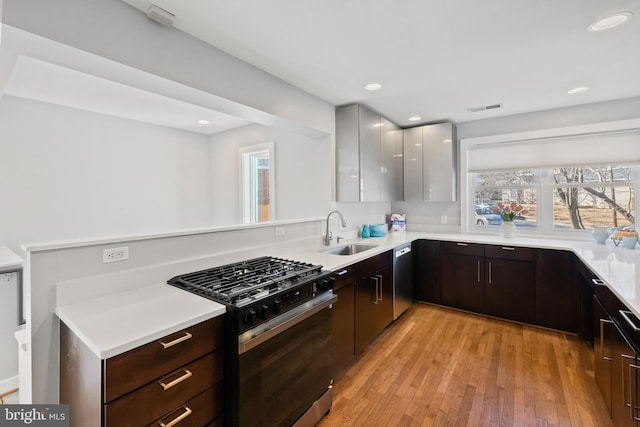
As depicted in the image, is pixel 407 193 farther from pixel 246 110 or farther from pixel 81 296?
pixel 81 296

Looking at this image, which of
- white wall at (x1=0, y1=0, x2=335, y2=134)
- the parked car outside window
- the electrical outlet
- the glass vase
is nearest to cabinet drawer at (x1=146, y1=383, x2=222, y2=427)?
the electrical outlet

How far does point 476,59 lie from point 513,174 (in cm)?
211

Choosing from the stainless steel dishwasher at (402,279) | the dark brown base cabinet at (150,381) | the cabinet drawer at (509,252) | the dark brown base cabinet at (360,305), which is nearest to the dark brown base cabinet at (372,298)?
the dark brown base cabinet at (360,305)

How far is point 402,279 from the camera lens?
10.8 ft

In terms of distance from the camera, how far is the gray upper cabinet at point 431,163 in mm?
3773

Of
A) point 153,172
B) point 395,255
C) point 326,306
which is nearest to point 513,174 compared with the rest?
point 395,255

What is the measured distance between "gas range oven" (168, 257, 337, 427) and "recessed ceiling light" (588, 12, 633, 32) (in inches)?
90.3

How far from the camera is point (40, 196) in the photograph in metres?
2.85

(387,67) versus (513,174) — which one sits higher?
(387,67)

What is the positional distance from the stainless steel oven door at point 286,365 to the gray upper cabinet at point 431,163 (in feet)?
8.33

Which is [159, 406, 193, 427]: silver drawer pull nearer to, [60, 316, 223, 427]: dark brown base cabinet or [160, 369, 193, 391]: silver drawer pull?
[60, 316, 223, 427]: dark brown base cabinet

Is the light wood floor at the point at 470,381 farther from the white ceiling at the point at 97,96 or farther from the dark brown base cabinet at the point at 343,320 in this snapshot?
the white ceiling at the point at 97,96

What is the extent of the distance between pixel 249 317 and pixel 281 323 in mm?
217

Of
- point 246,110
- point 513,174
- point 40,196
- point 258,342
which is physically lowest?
point 258,342
